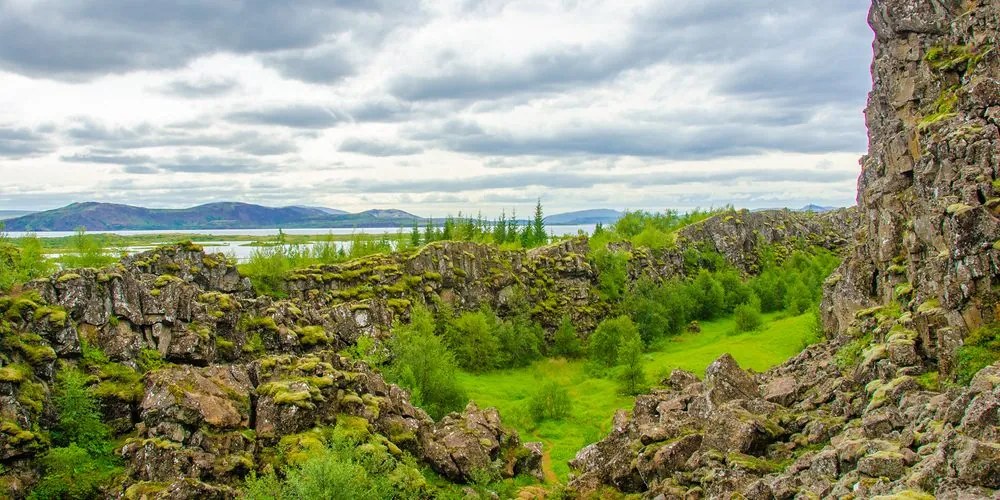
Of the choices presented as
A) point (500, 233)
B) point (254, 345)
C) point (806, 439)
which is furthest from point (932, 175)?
point (500, 233)

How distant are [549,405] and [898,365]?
4700 cm

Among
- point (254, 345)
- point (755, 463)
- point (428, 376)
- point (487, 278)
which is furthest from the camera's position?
point (487, 278)

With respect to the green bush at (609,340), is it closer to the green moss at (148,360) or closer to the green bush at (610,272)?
the green bush at (610,272)

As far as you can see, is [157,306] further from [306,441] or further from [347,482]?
[347,482]

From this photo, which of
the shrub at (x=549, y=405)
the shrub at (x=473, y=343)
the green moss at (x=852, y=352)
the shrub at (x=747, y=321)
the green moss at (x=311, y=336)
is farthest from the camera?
the shrub at (x=747, y=321)

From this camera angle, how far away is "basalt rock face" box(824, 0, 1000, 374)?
3328 cm

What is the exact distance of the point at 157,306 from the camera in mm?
58438

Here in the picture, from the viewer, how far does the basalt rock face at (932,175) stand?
33281 millimetres

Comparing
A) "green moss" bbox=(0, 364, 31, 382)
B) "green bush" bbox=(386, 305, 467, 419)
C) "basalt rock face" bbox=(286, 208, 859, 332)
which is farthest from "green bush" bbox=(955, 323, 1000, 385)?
"green moss" bbox=(0, 364, 31, 382)

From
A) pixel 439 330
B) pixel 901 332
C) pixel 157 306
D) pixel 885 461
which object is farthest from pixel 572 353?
pixel 885 461

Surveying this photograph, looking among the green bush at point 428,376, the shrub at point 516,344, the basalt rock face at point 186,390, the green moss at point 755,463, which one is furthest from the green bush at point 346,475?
the shrub at point 516,344

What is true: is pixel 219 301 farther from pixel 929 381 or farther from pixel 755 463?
pixel 929 381

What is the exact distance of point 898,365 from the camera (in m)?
34.6

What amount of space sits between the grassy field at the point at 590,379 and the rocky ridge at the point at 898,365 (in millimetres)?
18448
